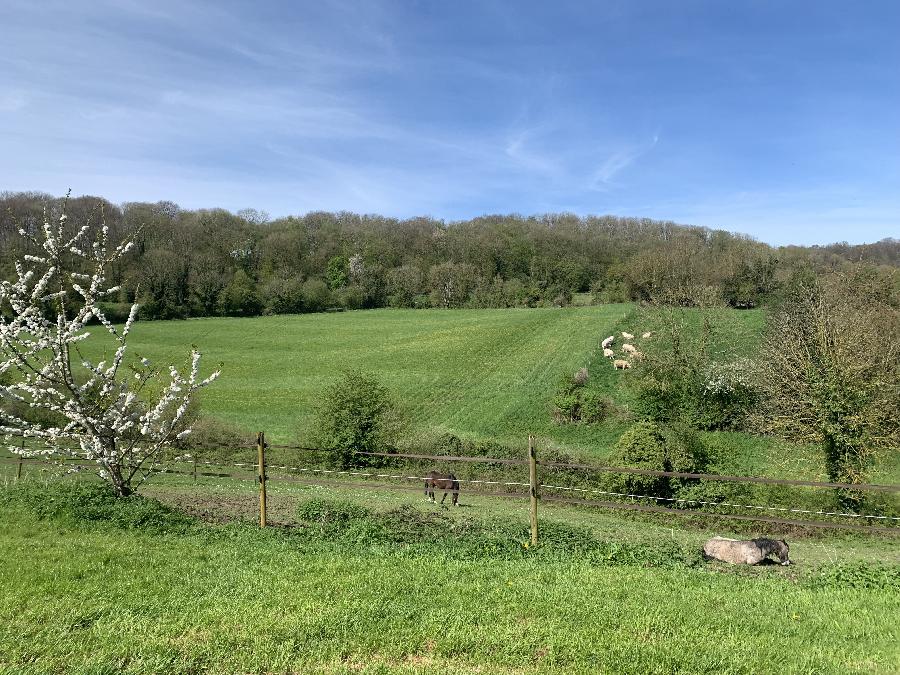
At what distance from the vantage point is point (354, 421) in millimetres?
24938

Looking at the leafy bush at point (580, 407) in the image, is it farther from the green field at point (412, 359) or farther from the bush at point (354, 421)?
the bush at point (354, 421)

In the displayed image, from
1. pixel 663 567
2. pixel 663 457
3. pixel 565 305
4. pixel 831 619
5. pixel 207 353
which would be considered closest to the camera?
pixel 831 619

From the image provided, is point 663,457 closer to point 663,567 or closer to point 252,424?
point 663,567

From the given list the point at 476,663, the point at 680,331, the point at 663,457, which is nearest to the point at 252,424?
the point at 663,457

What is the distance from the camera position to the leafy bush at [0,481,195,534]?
9508 millimetres

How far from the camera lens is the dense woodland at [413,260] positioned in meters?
69.2

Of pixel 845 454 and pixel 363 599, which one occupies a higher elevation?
pixel 363 599

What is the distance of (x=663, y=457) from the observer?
20.5 m

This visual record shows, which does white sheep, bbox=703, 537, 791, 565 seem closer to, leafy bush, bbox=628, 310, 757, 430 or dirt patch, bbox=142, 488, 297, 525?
dirt patch, bbox=142, 488, 297, 525

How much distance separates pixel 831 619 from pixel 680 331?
33369mm

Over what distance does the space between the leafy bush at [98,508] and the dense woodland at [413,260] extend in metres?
56.7

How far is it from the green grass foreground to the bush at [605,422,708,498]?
11100mm

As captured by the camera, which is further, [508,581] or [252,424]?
[252,424]

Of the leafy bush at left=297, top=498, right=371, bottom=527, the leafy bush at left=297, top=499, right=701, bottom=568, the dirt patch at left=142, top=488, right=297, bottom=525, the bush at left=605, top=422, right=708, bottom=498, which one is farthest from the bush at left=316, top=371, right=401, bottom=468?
the leafy bush at left=297, top=498, right=371, bottom=527
